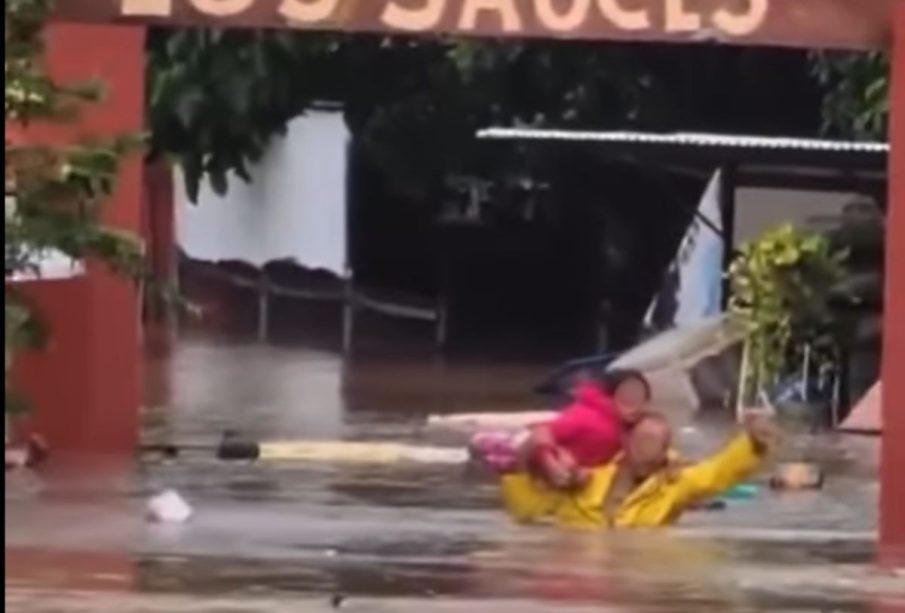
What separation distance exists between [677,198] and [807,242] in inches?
348

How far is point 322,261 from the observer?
3688cm

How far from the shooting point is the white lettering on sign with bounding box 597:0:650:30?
12969 mm

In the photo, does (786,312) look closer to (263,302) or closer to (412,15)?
(412,15)

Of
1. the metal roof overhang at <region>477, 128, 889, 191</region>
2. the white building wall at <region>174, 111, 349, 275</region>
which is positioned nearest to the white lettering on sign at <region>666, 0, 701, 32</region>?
the metal roof overhang at <region>477, 128, 889, 191</region>

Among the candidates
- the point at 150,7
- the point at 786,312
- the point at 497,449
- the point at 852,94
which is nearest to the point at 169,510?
the point at 150,7

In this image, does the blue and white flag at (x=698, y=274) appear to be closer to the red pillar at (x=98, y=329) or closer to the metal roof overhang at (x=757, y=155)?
the metal roof overhang at (x=757, y=155)

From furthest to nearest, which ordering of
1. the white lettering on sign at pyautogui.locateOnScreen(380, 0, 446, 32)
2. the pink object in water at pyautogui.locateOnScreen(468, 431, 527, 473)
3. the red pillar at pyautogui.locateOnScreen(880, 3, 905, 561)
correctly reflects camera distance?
the pink object in water at pyautogui.locateOnScreen(468, 431, 527, 473) → the white lettering on sign at pyautogui.locateOnScreen(380, 0, 446, 32) → the red pillar at pyautogui.locateOnScreen(880, 3, 905, 561)

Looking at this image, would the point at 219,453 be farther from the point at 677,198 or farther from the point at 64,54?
the point at 677,198

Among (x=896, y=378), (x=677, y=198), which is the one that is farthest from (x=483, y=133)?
(x=896, y=378)

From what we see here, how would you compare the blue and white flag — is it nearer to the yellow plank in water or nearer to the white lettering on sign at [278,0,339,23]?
the yellow plank in water

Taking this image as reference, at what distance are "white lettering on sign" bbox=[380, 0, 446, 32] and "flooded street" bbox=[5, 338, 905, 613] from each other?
2.13 meters

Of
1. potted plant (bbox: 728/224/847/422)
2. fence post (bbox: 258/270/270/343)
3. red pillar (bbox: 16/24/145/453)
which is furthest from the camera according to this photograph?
fence post (bbox: 258/270/270/343)

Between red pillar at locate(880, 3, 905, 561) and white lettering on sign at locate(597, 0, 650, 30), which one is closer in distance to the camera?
red pillar at locate(880, 3, 905, 561)

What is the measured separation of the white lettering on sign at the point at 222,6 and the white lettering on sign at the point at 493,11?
90cm
